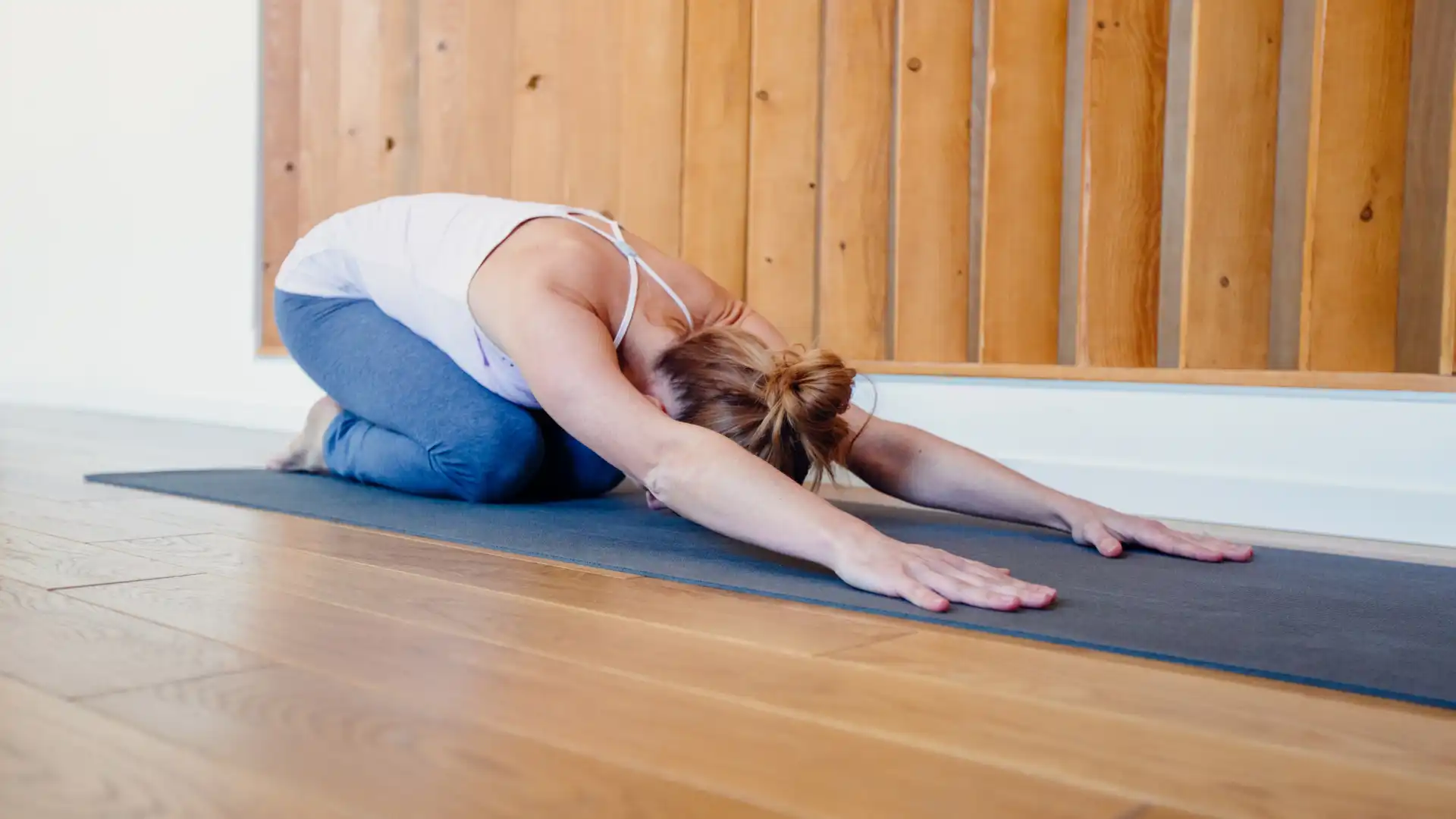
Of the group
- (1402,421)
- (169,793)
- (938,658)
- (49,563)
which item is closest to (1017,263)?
(1402,421)

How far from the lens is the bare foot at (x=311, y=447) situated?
100 inches

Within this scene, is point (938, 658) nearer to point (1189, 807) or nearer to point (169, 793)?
point (1189, 807)

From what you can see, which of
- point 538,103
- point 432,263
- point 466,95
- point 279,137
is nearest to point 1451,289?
point 432,263

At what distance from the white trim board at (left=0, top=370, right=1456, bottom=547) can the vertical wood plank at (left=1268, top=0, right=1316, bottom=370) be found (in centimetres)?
33

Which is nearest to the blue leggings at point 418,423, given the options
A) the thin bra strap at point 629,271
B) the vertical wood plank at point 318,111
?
the thin bra strap at point 629,271

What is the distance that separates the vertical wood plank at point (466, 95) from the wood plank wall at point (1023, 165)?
0.01 meters

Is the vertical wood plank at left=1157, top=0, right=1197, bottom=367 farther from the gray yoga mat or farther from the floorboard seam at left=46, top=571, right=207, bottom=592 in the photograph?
the floorboard seam at left=46, top=571, right=207, bottom=592

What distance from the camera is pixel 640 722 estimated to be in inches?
31.9

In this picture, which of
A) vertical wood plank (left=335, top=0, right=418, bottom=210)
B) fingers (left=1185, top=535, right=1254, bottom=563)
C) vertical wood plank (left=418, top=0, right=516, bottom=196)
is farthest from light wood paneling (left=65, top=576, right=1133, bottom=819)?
vertical wood plank (left=335, top=0, right=418, bottom=210)

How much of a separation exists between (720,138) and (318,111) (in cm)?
192

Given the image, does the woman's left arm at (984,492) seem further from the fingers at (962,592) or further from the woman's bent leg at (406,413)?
the woman's bent leg at (406,413)

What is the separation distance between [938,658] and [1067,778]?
0.31 metres

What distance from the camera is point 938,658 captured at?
1031mm

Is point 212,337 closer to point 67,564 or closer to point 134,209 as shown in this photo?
point 134,209
